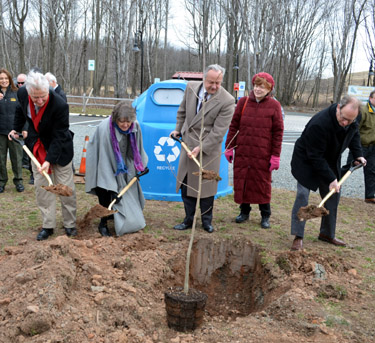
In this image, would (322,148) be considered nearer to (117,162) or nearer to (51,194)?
(117,162)

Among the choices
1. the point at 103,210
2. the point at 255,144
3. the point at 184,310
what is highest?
the point at 255,144

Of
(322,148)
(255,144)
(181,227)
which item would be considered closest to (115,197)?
(181,227)

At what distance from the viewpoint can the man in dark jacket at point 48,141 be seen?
14.5 feet

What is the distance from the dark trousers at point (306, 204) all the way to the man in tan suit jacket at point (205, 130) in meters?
0.99

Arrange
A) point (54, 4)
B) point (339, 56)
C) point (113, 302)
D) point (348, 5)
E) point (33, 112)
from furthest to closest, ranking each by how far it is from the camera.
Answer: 1. point (339, 56)
2. point (348, 5)
3. point (54, 4)
4. point (33, 112)
5. point (113, 302)

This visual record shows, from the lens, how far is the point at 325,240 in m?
5.15

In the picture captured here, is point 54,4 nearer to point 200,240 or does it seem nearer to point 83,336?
point 200,240

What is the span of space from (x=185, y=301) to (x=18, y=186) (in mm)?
4654

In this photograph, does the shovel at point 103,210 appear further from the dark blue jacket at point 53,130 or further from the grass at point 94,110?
the grass at point 94,110

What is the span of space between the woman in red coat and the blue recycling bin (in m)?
1.15

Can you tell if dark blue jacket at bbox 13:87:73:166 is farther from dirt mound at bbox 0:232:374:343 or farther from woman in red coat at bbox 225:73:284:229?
woman in red coat at bbox 225:73:284:229

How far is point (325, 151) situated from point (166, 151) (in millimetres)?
2390

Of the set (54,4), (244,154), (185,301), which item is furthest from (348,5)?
(185,301)

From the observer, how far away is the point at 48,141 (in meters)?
4.61
